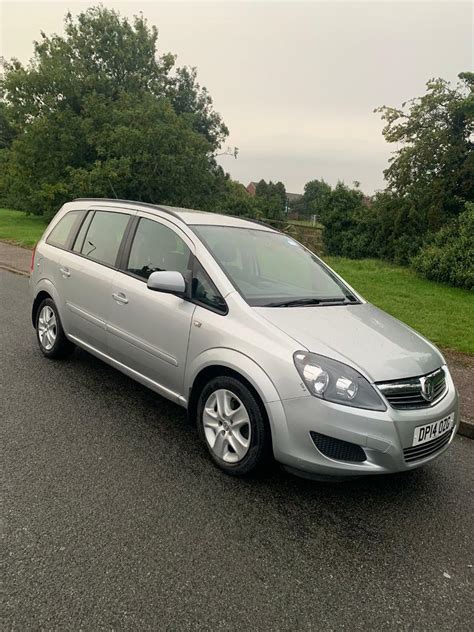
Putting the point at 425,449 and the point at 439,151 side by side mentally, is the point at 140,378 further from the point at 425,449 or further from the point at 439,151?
the point at 439,151

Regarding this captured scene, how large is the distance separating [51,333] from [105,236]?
1.27 m

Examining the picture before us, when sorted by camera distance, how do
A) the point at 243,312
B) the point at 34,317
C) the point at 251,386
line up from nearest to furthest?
the point at 251,386 → the point at 243,312 → the point at 34,317

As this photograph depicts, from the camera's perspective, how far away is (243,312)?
10.0 ft

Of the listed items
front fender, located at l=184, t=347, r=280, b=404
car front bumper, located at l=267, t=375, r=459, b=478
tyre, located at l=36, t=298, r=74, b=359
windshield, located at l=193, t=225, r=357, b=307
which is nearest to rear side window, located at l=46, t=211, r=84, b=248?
tyre, located at l=36, t=298, r=74, b=359

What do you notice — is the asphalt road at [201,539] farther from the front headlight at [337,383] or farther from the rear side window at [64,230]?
the rear side window at [64,230]

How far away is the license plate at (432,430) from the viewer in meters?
2.71

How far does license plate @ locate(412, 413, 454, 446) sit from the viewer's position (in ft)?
8.87

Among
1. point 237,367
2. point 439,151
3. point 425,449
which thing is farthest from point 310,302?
point 439,151

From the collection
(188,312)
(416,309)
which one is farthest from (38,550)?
(416,309)

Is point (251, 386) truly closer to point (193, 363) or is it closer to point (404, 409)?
point (193, 363)

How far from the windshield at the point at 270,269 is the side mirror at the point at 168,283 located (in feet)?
1.19

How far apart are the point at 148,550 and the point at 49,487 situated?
0.81 meters

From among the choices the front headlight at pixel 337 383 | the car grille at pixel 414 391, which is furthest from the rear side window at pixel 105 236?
the car grille at pixel 414 391

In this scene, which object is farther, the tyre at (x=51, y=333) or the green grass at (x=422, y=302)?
the green grass at (x=422, y=302)
